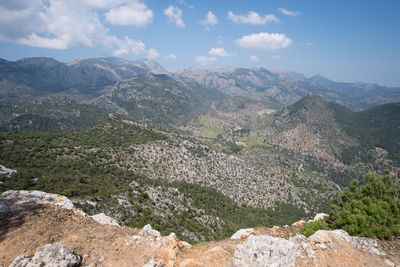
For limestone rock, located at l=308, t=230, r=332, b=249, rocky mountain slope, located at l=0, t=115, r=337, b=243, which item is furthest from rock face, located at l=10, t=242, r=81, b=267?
rocky mountain slope, located at l=0, t=115, r=337, b=243

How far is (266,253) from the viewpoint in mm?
15852

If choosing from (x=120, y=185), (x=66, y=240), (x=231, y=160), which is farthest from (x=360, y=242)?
(x=231, y=160)

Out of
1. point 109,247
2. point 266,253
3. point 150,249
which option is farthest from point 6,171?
point 266,253

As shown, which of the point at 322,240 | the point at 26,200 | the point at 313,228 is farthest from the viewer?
the point at 26,200

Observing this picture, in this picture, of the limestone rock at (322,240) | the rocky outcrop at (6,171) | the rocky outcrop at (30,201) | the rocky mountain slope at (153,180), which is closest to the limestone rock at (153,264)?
the rocky outcrop at (30,201)

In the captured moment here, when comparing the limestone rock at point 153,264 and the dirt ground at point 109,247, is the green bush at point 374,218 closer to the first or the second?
the dirt ground at point 109,247

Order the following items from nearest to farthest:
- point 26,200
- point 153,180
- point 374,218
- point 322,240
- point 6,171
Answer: point 322,240, point 374,218, point 26,200, point 6,171, point 153,180

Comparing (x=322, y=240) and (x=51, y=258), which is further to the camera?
(x=322, y=240)

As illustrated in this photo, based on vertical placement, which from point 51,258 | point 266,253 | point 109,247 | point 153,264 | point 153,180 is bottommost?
point 153,180

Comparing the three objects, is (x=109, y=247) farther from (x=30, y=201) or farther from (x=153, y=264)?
(x=30, y=201)

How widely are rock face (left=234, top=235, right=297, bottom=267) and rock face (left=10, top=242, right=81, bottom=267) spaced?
13082 millimetres

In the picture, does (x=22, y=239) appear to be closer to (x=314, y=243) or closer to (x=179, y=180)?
(x=314, y=243)

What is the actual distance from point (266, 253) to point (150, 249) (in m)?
10.2

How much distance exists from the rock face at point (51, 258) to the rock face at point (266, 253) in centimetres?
1308
